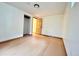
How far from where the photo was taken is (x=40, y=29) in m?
8.83

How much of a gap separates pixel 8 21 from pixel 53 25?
421 centimetres

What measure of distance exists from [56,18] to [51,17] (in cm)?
60

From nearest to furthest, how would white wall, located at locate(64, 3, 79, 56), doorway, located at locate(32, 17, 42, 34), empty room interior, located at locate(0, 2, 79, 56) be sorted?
white wall, located at locate(64, 3, 79, 56), empty room interior, located at locate(0, 2, 79, 56), doorway, located at locate(32, 17, 42, 34)

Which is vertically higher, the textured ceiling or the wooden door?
the textured ceiling

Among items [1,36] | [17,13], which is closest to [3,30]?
[1,36]

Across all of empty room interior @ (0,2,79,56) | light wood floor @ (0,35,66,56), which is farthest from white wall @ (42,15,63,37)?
light wood floor @ (0,35,66,56)

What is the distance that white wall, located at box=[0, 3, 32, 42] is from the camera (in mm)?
4164

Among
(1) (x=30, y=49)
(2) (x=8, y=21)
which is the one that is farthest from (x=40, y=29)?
(1) (x=30, y=49)

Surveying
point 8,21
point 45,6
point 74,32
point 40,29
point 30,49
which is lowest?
point 30,49

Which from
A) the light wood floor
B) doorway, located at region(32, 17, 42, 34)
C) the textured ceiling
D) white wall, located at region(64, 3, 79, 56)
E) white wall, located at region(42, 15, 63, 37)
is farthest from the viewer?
doorway, located at region(32, 17, 42, 34)

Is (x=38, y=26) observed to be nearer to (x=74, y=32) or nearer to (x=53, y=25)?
(x=53, y=25)

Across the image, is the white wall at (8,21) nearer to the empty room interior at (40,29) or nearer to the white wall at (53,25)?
the empty room interior at (40,29)

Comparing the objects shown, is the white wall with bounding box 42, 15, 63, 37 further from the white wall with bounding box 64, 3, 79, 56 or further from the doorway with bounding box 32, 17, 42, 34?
the white wall with bounding box 64, 3, 79, 56

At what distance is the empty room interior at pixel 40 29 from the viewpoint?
2312mm
